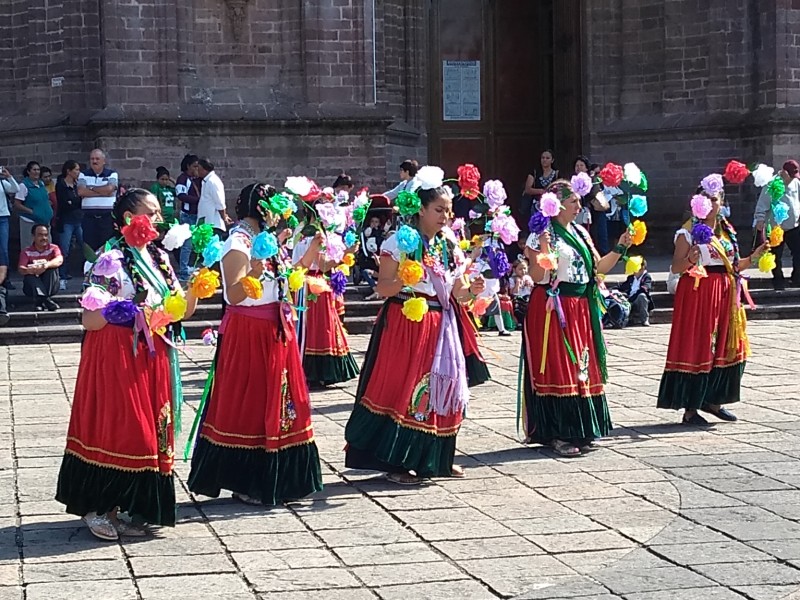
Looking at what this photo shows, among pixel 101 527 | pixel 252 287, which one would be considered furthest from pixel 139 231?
pixel 101 527

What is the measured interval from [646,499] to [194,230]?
2.86 m

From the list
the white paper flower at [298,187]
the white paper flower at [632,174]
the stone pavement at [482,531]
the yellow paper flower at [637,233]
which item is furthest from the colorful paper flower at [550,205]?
the white paper flower at [298,187]

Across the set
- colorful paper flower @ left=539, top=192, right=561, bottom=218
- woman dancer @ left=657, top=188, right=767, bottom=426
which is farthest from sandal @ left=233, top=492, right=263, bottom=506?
woman dancer @ left=657, top=188, right=767, bottom=426

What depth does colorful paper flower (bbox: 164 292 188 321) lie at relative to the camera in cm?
682

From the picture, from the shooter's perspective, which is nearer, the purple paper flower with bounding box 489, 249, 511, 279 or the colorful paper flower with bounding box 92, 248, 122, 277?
the colorful paper flower with bounding box 92, 248, 122, 277

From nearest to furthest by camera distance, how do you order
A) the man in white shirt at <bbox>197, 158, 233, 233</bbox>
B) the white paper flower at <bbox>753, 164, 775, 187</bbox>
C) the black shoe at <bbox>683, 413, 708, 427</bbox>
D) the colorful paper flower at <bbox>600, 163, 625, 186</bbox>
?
the colorful paper flower at <bbox>600, 163, 625, 186</bbox> < the white paper flower at <bbox>753, 164, 775, 187</bbox> < the black shoe at <bbox>683, 413, 708, 427</bbox> < the man in white shirt at <bbox>197, 158, 233, 233</bbox>

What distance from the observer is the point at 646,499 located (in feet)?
25.1

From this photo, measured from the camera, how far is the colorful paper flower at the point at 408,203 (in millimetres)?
8117

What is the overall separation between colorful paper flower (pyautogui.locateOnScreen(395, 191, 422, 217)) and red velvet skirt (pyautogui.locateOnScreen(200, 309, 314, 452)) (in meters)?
1.13

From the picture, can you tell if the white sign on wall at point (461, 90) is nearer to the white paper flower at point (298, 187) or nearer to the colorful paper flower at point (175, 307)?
the white paper flower at point (298, 187)

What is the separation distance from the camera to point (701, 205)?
31.8 ft

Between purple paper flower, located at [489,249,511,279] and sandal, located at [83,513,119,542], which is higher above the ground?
purple paper flower, located at [489,249,511,279]

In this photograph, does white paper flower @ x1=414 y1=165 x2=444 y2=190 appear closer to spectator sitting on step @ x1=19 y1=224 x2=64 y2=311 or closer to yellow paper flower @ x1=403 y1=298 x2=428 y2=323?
yellow paper flower @ x1=403 y1=298 x2=428 y2=323

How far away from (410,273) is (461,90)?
1604 centimetres
